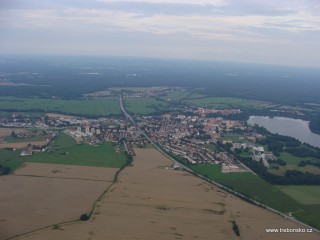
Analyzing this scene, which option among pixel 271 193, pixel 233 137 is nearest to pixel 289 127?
pixel 233 137

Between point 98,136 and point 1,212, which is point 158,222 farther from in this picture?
point 98,136

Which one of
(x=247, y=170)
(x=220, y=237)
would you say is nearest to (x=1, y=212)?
(x=220, y=237)

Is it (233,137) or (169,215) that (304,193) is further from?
(233,137)

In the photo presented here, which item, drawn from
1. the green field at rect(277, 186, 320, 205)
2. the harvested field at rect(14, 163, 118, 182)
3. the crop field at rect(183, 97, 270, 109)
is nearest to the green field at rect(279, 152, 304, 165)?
the green field at rect(277, 186, 320, 205)

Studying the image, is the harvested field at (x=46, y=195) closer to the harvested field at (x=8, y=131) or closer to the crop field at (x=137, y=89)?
the harvested field at (x=8, y=131)

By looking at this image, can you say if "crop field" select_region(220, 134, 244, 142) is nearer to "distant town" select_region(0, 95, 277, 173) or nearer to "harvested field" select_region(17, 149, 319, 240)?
"distant town" select_region(0, 95, 277, 173)

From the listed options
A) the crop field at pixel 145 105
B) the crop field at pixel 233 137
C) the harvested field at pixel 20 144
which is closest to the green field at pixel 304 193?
the crop field at pixel 233 137

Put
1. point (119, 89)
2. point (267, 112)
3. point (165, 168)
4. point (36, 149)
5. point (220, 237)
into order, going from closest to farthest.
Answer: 1. point (220, 237)
2. point (165, 168)
3. point (36, 149)
4. point (267, 112)
5. point (119, 89)
